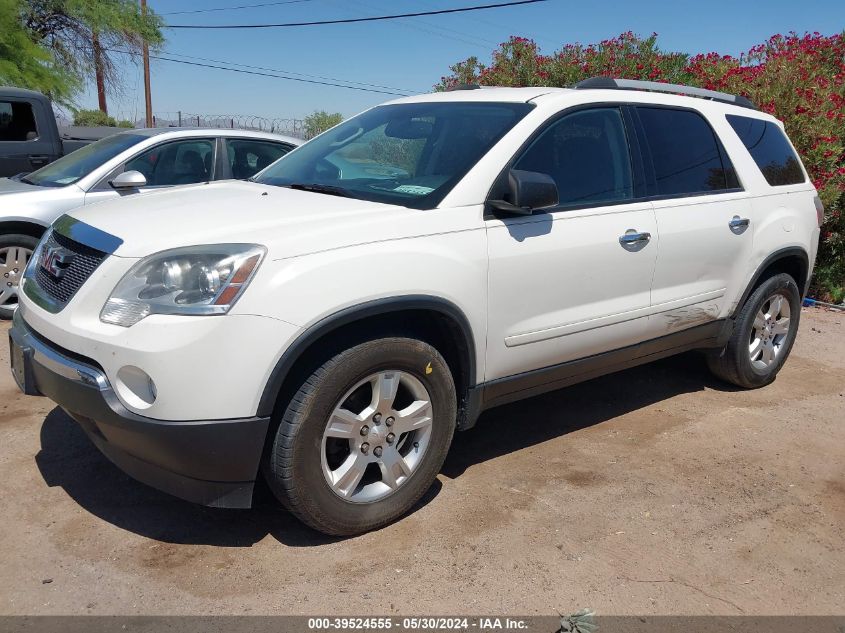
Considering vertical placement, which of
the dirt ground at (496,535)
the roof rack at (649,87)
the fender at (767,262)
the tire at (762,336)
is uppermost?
the roof rack at (649,87)

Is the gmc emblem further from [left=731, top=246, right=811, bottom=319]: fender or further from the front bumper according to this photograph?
[left=731, top=246, right=811, bottom=319]: fender

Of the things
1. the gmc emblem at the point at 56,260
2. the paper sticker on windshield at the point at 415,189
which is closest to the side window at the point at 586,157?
the paper sticker on windshield at the point at 415,189

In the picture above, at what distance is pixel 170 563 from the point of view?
Answer: 9.98 ft

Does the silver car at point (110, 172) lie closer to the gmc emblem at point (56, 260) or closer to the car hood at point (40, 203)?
the car hood at point (40, 203)

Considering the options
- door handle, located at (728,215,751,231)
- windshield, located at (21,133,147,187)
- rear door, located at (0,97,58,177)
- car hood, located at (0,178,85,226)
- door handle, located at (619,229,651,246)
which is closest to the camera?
door handle, located at (619,229,651,246)

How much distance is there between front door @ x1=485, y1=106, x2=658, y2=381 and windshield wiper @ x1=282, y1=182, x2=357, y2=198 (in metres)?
0.69

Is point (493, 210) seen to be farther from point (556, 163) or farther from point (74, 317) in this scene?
point (74, 317)

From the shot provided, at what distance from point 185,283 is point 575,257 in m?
1.82

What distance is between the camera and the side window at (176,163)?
253 inches

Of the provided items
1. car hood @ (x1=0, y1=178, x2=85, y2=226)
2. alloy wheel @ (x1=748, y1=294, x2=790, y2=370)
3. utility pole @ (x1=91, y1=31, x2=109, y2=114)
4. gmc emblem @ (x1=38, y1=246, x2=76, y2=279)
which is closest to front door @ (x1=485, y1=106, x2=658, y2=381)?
alloy wheel @ (x1=748, y1=294, x2=790, y2=370)

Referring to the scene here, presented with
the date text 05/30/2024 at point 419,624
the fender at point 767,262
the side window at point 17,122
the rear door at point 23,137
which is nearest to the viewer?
the date text 05/30/2024 at point 419,624

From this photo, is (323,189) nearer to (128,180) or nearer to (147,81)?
(128,180)

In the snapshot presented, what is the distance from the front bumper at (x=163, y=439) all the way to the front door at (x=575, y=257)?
1.22 meters

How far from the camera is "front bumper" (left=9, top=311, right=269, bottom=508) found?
2.74 metres
